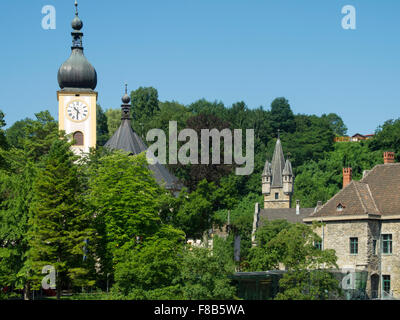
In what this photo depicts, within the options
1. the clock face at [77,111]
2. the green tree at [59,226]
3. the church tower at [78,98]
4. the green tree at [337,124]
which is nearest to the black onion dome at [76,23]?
the church tower at [78,98]

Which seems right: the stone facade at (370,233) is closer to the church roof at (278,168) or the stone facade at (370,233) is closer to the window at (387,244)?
the window at (387,244)

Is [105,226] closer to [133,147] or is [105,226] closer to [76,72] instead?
[133,147]

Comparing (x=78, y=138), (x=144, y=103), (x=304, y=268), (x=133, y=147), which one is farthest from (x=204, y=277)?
(x=144, y=103)

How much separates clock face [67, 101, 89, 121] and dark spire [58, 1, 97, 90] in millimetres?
1697

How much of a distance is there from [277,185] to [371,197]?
1954 inches

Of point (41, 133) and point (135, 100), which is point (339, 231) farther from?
point (135, 100)

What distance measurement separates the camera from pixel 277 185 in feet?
324

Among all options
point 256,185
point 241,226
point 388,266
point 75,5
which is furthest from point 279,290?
point 256,185

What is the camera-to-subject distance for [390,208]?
47812mm

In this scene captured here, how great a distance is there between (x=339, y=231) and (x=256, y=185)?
186ft

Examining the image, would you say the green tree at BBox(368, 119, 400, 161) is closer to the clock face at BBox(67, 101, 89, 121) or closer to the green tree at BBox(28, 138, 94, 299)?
the clock face at BBox(67, 101, 89, 121)

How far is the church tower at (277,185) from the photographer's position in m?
98.2

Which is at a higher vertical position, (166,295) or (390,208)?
(390,208)

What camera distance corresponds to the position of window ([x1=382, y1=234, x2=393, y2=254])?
1876 inches
